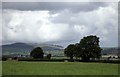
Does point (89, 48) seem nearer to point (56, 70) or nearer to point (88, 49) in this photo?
point (88, 49)

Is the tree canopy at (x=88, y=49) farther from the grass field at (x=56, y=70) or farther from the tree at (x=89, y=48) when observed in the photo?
the grass field at (x=56, y=70)

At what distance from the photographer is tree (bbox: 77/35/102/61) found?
395 feet

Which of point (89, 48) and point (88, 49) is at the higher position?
point (89, 48)

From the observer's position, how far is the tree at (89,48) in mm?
120438

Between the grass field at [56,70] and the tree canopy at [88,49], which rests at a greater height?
the tree canopy at [88,49]

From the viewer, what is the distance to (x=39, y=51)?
16475 centimetres

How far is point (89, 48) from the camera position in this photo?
12175 centimetres

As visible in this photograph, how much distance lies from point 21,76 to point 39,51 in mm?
132038

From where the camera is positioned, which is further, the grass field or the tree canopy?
the tree canopy

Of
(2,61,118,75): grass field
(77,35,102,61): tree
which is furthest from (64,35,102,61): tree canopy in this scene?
(2,61,118,75): grass field

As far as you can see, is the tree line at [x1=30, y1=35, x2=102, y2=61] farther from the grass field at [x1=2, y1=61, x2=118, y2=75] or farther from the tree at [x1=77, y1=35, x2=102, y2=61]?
the grass field at [x1=2, y1=61, x2=118, y2=75]

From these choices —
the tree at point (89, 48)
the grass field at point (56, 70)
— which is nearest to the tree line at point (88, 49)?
the tree at point (89, 48)

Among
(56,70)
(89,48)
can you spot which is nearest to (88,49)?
(89,48)

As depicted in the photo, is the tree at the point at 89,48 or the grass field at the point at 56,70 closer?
the grass field at the point at 56,70
